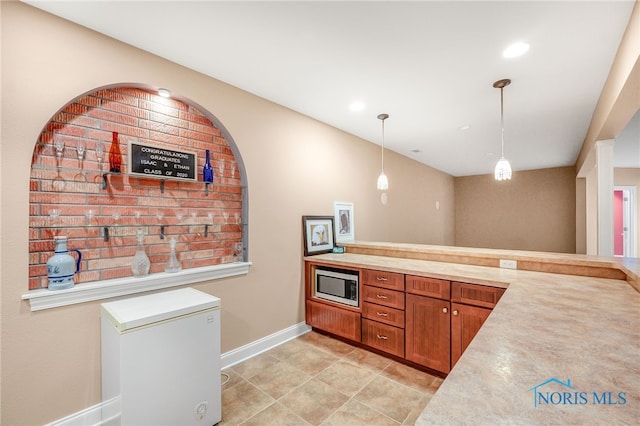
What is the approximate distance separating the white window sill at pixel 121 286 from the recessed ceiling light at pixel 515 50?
8.64 feet

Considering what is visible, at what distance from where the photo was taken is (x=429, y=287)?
89.4 inches

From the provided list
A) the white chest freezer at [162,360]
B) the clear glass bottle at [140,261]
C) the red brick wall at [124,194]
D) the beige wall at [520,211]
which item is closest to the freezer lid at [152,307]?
the white chest freezer at [162,360]

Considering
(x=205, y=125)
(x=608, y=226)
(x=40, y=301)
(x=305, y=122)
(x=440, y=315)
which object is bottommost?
(x=440, y=315)

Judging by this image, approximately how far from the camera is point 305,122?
3236 millimetres

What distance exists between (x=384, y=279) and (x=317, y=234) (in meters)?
1.04

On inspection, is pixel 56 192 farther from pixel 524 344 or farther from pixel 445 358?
pixel 445 358

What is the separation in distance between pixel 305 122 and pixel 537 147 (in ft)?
12.9

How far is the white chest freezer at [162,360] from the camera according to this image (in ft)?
4.76

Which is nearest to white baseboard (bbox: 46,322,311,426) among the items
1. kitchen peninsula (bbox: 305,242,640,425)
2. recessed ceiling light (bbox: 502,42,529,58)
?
kitchen peninsula (bbox: 305,242,640,425)

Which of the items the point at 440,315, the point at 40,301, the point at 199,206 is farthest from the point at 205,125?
the point at 440,315

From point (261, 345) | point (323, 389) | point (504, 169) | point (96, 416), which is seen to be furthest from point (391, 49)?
point (96, 416)

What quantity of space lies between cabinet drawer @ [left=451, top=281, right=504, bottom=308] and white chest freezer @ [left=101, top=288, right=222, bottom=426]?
1.72 m

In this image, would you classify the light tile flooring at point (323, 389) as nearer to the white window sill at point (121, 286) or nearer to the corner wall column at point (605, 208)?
the white window sill at point (121, 286)

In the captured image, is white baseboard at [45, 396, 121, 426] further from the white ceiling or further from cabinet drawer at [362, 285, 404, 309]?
the white ceiling
